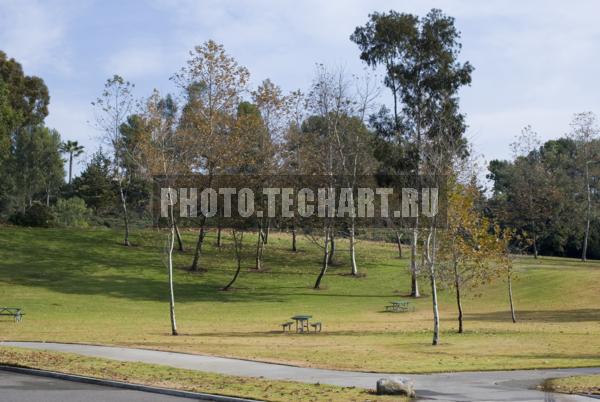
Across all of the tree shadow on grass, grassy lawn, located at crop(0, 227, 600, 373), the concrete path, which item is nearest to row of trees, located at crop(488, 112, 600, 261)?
grassy lawn, located at crop(0, 227, 600, 373)

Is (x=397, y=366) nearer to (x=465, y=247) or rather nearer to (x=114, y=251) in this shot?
(x=465, y=247)

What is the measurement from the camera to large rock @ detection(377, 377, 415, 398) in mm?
14227

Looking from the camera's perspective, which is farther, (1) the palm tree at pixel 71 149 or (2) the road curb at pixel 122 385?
(1) the palm tree at pixel 71 149

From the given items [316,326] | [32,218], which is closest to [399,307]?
[316,326]

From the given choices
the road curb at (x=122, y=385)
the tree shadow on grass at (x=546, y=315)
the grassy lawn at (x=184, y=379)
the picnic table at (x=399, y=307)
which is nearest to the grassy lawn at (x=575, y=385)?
the grassy lawn at (x=184, y=379)

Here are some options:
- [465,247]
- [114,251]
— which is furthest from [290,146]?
[465,247]

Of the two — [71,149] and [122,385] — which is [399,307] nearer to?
[122,385]

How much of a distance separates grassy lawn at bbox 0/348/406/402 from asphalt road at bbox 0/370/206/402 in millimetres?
751

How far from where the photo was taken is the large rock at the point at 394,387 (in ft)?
46.7

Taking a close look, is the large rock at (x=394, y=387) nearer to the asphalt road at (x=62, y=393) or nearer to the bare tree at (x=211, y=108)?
the asphalt road at (x=62, y=393)

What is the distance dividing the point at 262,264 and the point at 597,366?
45084mm

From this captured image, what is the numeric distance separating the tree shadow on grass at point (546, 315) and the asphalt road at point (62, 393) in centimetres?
2728

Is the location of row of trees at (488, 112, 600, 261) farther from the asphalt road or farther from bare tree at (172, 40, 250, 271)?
the asphalt road

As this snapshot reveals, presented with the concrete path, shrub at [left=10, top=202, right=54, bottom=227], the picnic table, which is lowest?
the picnic table
